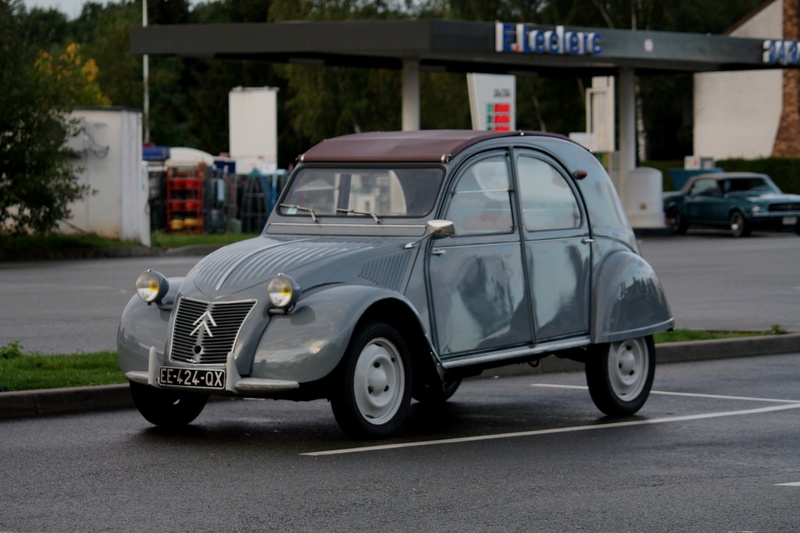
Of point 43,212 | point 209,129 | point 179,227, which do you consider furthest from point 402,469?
point 209,129

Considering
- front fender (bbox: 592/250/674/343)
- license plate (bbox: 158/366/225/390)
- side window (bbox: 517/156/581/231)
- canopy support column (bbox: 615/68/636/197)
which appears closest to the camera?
license plate (bbox: 158/366/225/390)

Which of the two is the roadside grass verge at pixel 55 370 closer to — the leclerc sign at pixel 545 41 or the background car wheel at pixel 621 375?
the background car wheel at pixel 621 375

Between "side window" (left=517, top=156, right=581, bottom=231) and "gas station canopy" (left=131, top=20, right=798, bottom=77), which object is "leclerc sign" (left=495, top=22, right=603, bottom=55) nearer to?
"gas station canopy" (left=131, top=20, right=798, bottom=77)

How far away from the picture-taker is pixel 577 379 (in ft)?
40.8

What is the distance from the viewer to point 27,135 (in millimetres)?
30469

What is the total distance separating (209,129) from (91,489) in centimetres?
8943

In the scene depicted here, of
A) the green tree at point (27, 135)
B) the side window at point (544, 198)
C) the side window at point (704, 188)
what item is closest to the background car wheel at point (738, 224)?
the side window at point (704, 188)

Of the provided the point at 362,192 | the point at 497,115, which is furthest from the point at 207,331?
the point at 497,115

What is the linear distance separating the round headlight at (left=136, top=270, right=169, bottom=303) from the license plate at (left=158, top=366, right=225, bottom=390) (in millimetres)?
572

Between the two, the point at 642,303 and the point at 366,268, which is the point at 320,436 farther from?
the point at 642,303

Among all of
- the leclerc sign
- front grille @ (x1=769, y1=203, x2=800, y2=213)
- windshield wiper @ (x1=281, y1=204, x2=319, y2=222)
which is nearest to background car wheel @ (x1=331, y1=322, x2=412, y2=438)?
windshield wiper @ (x1=281, y1=204, x2=319, y2=222)

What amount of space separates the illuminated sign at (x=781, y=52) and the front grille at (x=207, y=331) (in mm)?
36126

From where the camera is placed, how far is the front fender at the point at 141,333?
903 centimetres

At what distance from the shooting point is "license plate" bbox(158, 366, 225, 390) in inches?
338
